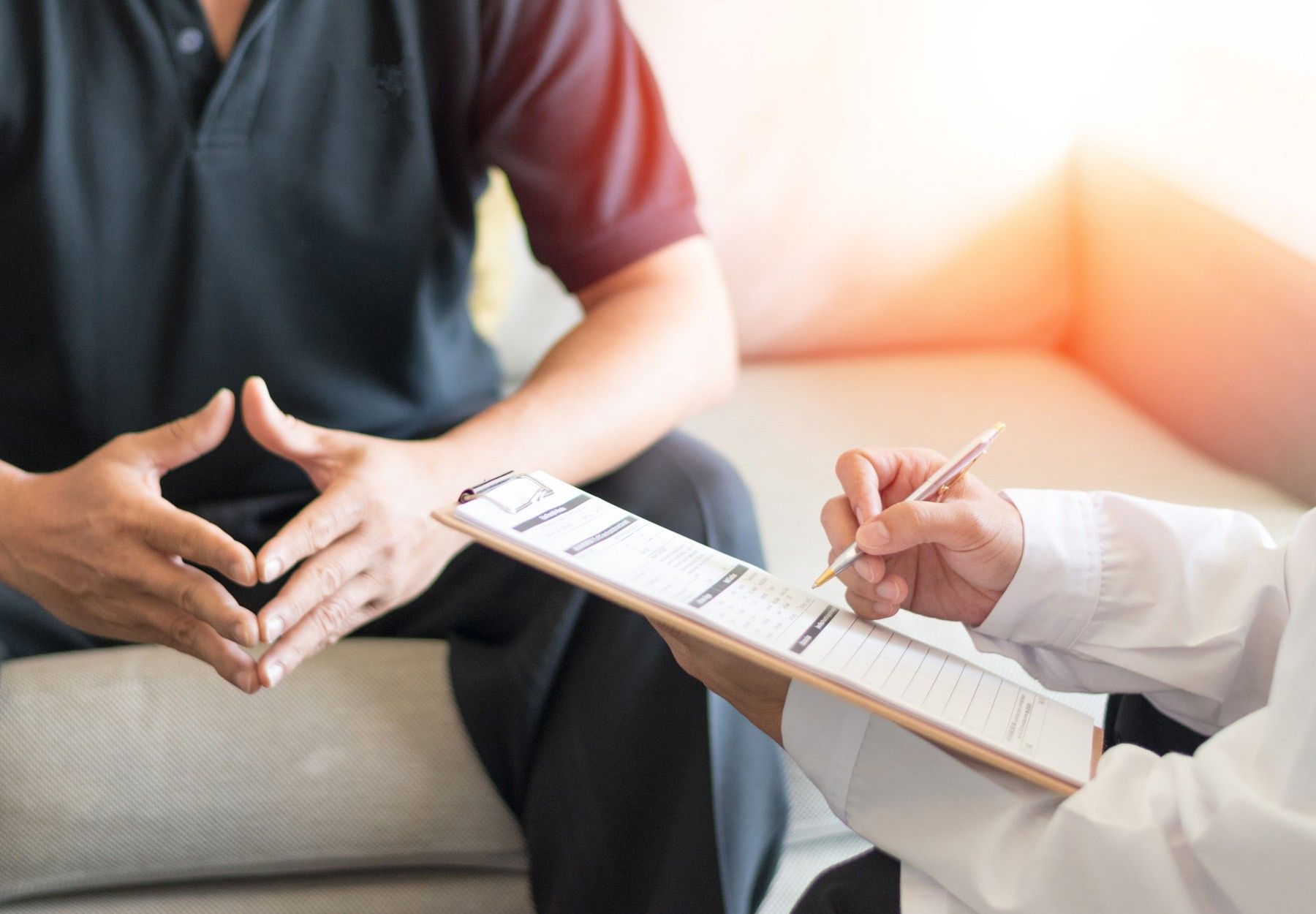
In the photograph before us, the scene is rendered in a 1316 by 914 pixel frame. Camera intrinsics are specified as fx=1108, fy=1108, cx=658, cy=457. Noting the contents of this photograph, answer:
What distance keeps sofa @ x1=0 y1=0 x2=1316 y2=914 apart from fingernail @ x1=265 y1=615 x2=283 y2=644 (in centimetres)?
18

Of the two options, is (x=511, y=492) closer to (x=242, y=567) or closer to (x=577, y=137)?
(x=242, y=567)

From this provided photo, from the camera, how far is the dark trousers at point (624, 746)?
2.63 feet

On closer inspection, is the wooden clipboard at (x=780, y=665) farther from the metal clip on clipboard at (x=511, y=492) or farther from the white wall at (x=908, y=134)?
the white wall at (x=908, y=134)

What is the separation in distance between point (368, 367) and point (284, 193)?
0.17 m

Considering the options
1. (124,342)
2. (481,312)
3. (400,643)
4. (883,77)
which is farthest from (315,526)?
(883,77)

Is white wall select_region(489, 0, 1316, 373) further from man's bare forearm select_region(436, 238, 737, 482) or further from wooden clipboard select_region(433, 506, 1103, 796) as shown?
wooden clipboard select_region(433, 506, 1103, 796)

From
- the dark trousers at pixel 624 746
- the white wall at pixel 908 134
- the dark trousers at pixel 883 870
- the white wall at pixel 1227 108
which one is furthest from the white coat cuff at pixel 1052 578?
the white wall at pixel 908 134

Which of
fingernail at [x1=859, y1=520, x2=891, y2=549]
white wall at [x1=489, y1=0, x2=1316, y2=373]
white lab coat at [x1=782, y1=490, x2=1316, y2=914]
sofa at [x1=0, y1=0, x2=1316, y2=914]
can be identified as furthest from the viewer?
white wall at [x1=489, y1=0, x2=1316, y2=373]

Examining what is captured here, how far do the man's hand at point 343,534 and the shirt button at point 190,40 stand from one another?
318mm

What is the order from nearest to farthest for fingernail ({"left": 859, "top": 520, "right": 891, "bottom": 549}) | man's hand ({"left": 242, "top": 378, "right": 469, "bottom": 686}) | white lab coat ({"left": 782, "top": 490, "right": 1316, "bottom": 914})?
white lab coat ({"left": 782, "top": 490, "right": 1316, "bottom": 914}) → fingernail ({"left": 859, "top": 520, "right": 891, "bottom": 549}) → man's hand ({"left": 242, "top": 378, "right": 469, "bottom": 686})

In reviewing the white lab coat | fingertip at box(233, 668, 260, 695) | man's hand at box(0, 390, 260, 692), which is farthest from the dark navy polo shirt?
the white lab coat

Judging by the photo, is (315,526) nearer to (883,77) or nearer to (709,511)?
(709,511)

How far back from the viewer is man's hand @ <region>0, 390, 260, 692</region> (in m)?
0.70

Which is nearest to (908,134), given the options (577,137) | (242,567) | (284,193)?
(577,137)
